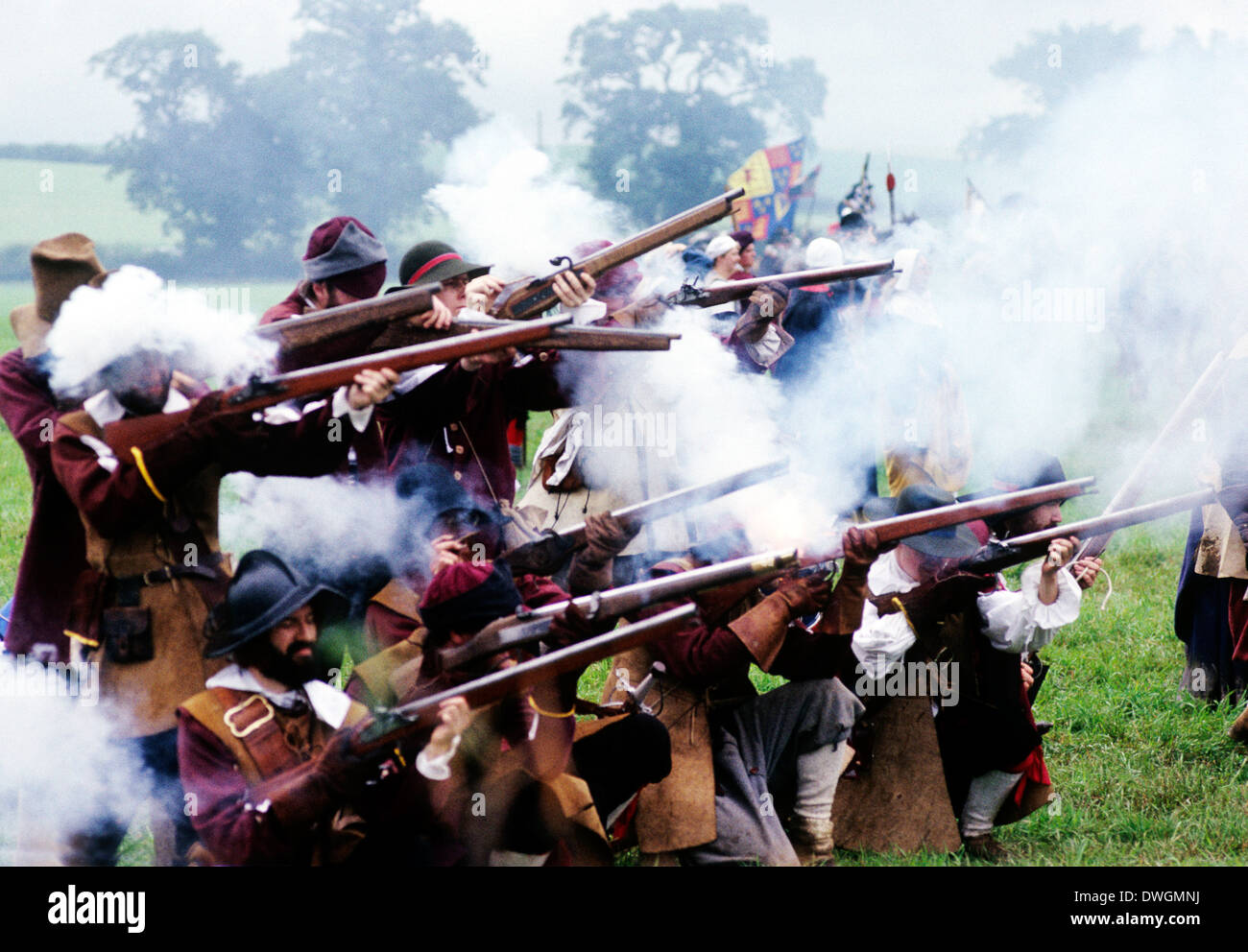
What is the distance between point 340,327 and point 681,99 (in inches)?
407

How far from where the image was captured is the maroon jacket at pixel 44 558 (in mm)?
4234

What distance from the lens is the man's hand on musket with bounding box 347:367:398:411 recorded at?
4.09 meters

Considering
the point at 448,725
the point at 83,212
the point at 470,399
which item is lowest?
the point at 448,725

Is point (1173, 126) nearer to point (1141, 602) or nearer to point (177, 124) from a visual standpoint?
point (1141, 602)

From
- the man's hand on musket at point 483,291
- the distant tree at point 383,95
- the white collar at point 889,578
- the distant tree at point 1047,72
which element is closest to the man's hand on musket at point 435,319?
the man's hand on musket at point 483,291

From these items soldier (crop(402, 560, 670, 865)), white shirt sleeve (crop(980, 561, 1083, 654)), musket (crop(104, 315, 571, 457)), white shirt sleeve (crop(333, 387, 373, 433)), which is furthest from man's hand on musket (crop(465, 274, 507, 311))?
white shirt sleeve (crop(980, 561, 1083, 654))

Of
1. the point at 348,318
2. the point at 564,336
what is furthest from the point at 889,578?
the point at 348,318

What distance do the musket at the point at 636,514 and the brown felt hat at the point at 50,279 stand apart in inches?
67.1

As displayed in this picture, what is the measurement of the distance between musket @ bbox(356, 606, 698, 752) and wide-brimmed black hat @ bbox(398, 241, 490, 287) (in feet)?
6.59

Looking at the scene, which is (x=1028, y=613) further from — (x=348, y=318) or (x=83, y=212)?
(x=83, y=212)

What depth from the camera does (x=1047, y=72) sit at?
8.84 meters

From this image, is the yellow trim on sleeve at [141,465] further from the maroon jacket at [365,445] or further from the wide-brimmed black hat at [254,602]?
the maroon jacket at [365,445]

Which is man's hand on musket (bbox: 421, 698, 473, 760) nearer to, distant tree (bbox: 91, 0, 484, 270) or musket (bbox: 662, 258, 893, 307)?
musket (bbox: 662, 258, 893, 307)

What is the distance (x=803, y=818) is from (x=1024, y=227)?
5738 millimetres
